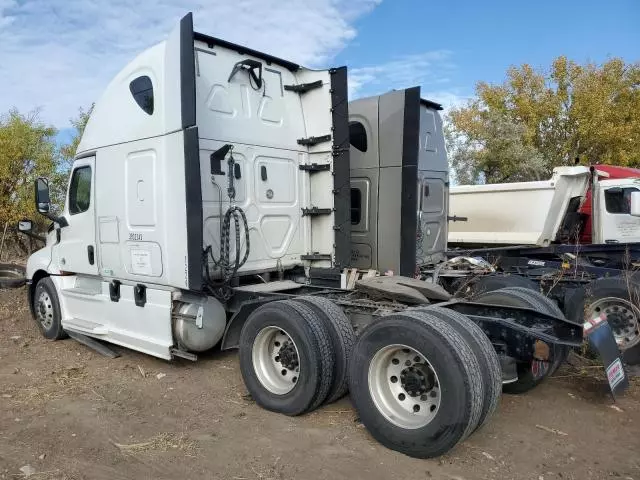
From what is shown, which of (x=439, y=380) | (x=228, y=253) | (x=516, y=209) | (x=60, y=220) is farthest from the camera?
(x=516, y=209)

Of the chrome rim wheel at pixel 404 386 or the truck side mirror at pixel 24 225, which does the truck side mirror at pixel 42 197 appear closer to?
the truck side mirror at pixel 24 225

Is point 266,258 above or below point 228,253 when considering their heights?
below

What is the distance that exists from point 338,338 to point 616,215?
7585mm

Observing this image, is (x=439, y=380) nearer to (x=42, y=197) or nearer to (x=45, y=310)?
(x=42, y=197)

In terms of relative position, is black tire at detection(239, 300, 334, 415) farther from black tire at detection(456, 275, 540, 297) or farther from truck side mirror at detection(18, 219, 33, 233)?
truck side mirror at detection(18, 219, 33, 233)

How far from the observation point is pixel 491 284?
678cm

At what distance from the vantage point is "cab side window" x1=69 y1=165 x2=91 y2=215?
663 cm

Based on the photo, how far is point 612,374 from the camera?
13.7 feet

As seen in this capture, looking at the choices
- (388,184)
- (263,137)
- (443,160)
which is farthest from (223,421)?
(443,160)

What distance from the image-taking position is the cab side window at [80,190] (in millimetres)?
6629

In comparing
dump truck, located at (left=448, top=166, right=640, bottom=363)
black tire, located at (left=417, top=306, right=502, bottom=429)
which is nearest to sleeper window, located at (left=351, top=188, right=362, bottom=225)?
dump truck, located at (left=448, top=166, right=640, bottom=363)

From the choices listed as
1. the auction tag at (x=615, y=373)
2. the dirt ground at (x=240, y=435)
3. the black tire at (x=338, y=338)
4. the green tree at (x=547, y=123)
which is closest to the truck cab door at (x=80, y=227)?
the dirt ground at (x=240, y=435)

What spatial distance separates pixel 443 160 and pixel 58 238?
226 inches

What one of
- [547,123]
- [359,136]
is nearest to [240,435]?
[359,136]
